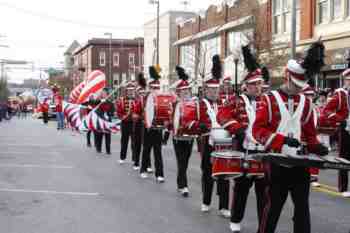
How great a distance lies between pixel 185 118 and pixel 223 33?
1124 inches

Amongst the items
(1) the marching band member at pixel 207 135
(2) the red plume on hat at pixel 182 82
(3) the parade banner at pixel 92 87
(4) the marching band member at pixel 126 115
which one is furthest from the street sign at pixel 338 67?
(1) the marching band member at pixel 207 135

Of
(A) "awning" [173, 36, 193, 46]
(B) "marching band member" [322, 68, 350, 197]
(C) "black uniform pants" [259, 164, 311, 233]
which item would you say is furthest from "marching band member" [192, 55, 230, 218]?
(A) "awning" [173, 36, 193, 46]

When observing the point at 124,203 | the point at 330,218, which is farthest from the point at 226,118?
the point at 124,203

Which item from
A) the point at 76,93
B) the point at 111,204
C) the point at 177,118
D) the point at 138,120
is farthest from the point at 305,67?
the point at 76,93

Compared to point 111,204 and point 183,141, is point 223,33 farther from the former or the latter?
point 111,204

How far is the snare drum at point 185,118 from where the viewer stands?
9.16 m

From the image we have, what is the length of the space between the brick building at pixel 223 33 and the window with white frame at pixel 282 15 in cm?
37

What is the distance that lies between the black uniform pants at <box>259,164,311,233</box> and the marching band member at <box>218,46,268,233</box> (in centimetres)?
93

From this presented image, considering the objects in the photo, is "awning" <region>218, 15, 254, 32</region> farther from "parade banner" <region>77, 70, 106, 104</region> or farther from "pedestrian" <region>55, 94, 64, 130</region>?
"pedestrian" <region>55, 94, 64, 130</region>

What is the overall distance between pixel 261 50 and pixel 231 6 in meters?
12.5

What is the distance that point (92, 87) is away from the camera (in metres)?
20.8

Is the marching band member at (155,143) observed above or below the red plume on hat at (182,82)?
below

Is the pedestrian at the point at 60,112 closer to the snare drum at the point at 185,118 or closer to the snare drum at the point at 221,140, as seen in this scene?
the snare drum at the point at 185,118

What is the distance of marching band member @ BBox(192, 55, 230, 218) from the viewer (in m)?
8.66
